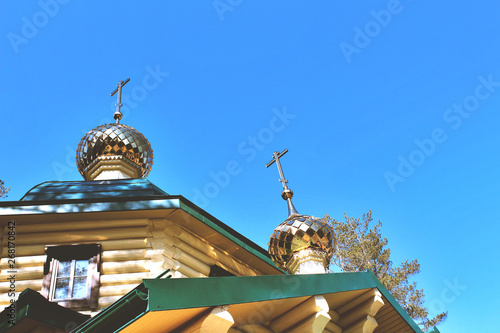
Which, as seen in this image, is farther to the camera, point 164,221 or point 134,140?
point 134,140

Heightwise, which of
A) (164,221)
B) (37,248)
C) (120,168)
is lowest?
(164,221)

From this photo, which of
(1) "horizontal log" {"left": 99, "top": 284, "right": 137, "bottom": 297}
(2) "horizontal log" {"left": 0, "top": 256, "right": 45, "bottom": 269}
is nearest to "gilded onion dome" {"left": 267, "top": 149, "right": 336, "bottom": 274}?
(1) "horizontal log" {"left": 99, "top": 284, "right": 137, "bottom": 297}

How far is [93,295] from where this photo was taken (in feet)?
23.8

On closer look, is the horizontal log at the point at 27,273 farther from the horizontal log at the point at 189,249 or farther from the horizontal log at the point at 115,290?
the horizontal log at the point at 189,249

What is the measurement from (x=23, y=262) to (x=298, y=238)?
5.76m

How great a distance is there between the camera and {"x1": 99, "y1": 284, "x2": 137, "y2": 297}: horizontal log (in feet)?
24.0

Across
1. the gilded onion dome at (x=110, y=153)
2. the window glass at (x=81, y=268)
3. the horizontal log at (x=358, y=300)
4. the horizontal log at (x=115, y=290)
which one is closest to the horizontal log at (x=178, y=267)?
the horizontal log at (x=115, y=290)

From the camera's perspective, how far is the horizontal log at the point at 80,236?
785 cm

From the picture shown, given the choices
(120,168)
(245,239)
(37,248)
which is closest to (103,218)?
(37,248)

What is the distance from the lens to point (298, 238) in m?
11.2

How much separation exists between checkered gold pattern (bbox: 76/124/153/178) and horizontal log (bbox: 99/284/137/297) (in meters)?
6.92

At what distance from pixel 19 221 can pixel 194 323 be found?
15.0 ft

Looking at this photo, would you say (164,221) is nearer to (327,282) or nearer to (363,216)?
(327,282)

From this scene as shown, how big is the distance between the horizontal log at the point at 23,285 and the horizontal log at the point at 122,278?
94 centimetres
